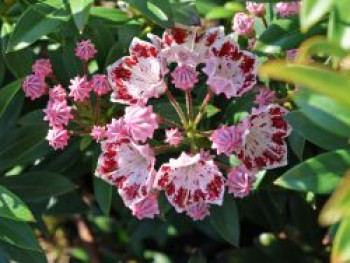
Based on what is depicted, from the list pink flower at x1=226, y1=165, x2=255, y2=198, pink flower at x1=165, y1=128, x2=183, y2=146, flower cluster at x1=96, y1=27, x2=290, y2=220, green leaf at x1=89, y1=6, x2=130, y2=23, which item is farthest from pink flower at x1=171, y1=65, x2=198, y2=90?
green leaf at x1=89, y1=6, x2=130, y2=23

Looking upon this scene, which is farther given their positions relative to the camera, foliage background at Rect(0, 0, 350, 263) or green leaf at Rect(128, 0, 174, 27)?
green leaf at Rect(128, 0, 174, 27)

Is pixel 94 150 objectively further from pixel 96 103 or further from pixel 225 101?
pixel 225 101

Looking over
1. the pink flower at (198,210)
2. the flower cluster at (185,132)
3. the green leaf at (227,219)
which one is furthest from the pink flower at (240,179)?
the green leaf at (227,219)

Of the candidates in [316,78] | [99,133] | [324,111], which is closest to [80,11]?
[99,133]

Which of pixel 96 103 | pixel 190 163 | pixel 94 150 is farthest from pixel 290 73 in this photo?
pixel 94 150

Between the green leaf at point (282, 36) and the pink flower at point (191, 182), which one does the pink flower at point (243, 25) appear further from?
the pink flower at point (191, 182)

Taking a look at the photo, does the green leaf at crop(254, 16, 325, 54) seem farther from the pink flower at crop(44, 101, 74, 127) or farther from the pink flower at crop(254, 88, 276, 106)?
the pink flower at crop(44, 101, 74, 127)

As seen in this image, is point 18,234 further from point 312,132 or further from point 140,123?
point 312,132
